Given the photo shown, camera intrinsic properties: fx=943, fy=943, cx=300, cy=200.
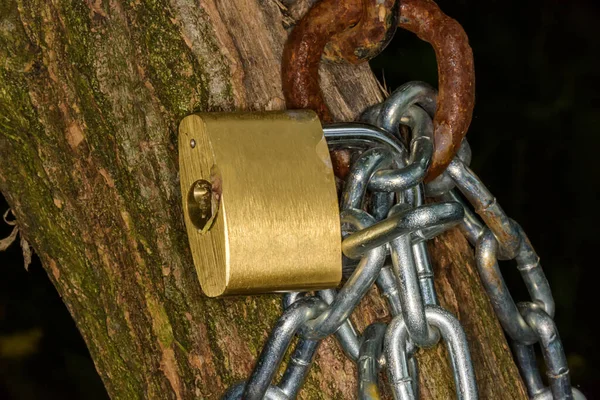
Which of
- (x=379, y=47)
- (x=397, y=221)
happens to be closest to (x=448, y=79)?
(x=379, y=47)

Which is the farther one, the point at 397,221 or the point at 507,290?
the point at 507,290

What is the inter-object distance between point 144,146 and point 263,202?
156 millimetres

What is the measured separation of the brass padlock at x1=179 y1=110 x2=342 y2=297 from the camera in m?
0.84

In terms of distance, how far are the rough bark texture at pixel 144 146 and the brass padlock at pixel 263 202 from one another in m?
0.06

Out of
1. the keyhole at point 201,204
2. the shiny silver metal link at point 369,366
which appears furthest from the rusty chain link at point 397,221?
the keyhole at point 201,204

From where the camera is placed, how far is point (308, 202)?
2.81 feet

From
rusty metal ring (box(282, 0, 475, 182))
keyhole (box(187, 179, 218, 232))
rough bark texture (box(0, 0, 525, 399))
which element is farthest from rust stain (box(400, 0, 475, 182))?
keyhole (box(187, 179, 218, 232))

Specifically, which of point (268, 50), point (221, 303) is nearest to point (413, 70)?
point (268, 50)

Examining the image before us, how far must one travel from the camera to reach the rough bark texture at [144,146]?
3.03 ft

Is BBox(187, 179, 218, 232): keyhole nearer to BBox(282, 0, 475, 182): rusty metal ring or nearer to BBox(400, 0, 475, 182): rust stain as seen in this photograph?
BBox(282, 0, 475, 182): rusty metal ring

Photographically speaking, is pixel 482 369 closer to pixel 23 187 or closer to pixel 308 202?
pixel 308 202

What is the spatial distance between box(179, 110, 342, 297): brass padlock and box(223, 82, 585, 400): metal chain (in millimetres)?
30

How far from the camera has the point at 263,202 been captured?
846 mm

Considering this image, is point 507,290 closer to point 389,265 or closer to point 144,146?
point 389,265
